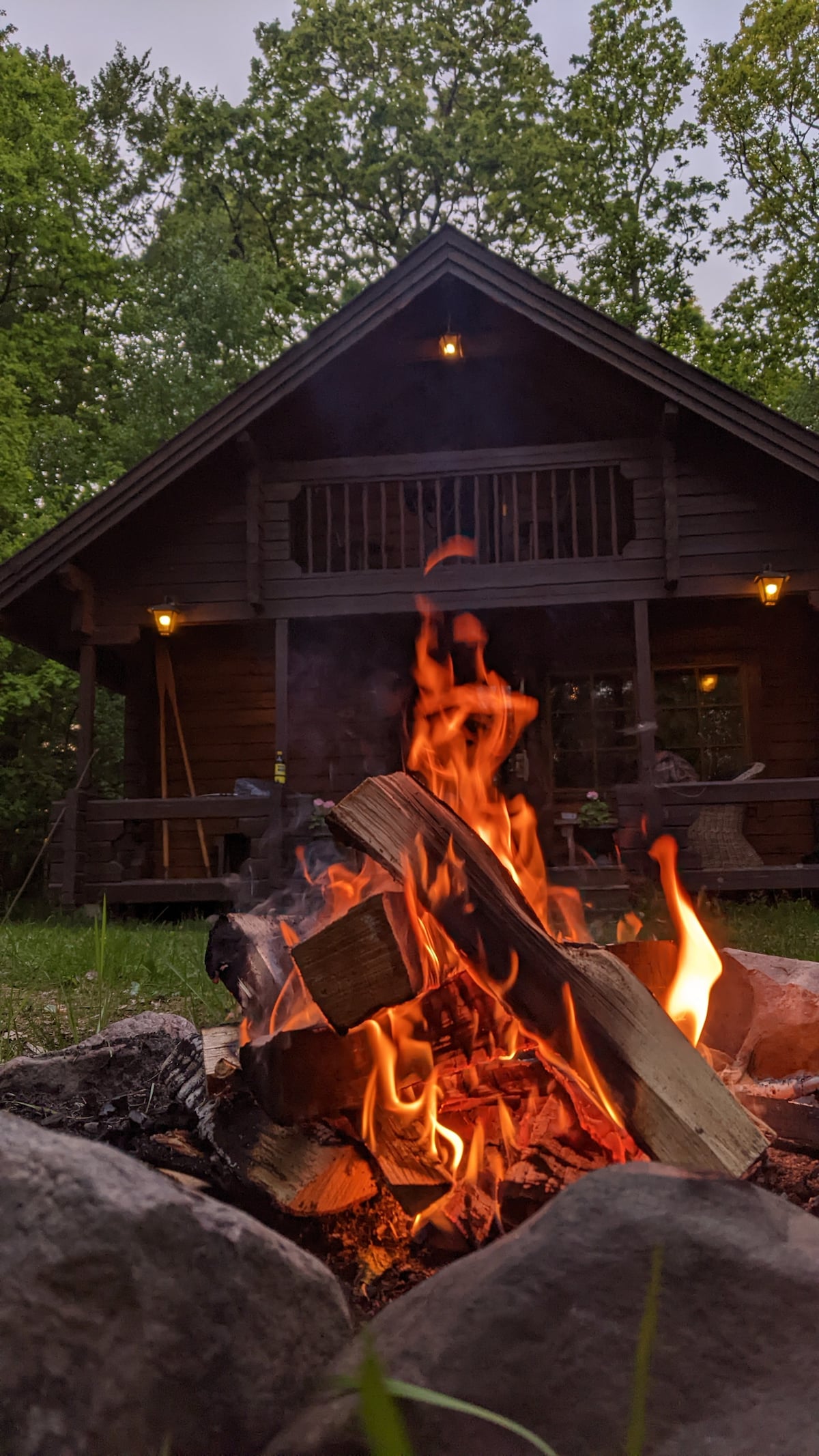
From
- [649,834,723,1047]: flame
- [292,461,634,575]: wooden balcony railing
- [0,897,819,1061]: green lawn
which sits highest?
[292,461,634,575]: wooden balcony railing

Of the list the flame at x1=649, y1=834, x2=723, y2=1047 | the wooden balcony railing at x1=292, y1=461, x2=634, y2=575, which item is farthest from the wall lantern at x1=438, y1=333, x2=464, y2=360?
the flame at x1=649, y1=834, x2=723, y2=1047

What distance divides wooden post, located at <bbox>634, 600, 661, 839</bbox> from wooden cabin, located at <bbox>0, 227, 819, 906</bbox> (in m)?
0.03

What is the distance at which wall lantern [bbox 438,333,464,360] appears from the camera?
8906 millimetres

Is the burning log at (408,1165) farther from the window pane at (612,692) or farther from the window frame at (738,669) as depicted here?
the window pane at (612,692)

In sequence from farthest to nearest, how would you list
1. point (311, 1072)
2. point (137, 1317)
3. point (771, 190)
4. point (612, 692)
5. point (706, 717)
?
1. point (771, 190)
2. point (612, 692)
3. point (706, 717)
4. point (311, 1072)
5. point (137, 1317)

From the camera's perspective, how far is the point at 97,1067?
287 cm

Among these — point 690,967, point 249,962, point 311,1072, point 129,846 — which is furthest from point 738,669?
point 311,1072

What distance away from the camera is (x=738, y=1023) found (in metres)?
3.01

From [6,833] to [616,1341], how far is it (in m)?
16.3

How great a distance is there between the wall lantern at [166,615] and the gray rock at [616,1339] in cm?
837

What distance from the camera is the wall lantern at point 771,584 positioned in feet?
27.6

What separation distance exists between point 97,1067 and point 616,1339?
82.6 inches

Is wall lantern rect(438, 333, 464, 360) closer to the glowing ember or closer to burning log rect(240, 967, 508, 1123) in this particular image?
the glowing ember

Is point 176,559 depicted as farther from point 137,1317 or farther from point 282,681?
point 137,1317
